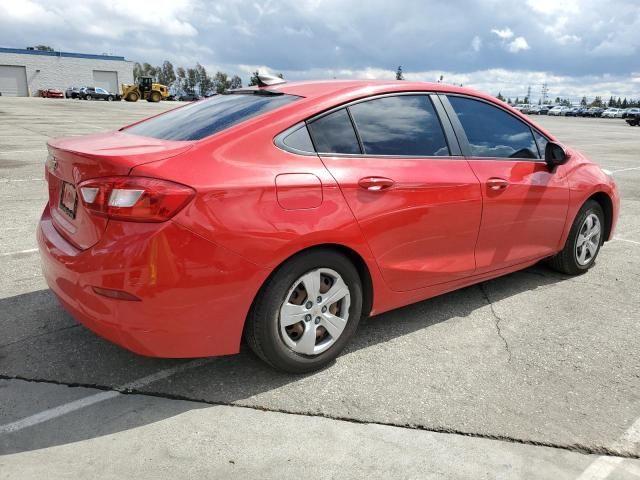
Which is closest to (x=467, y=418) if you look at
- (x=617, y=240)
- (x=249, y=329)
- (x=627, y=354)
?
(x=249, y=329)

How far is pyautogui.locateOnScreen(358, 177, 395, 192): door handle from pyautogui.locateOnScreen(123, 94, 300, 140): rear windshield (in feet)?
2.08

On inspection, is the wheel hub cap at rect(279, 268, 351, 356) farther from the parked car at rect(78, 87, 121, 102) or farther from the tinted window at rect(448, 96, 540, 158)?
the parked car at rect(78, 87, 121, 102)

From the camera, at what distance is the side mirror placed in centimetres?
422

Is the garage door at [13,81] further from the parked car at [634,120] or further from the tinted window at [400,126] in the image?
the tinted window at [400,126]

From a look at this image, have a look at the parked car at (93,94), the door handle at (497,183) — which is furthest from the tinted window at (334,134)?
the parked car at (93,94)

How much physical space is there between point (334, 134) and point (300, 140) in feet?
0.79

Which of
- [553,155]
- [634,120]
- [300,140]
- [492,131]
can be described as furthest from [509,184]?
[634,120]

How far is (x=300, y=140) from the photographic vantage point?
115 inches

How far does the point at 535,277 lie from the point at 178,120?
3.33 m

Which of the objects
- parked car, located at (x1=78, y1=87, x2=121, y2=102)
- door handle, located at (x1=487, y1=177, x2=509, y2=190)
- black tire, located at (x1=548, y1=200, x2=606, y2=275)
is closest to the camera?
door handle, located at (x1=487, y1=177, x2=509, y2=190)

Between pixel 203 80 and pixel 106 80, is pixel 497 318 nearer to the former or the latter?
pixel 106 80

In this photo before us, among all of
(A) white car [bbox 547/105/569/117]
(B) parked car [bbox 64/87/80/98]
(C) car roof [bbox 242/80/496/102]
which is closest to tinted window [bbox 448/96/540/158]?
(C) car roof [bbox 242/80/496/102]

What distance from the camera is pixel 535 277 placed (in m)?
4.84

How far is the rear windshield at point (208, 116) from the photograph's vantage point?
2967mm
